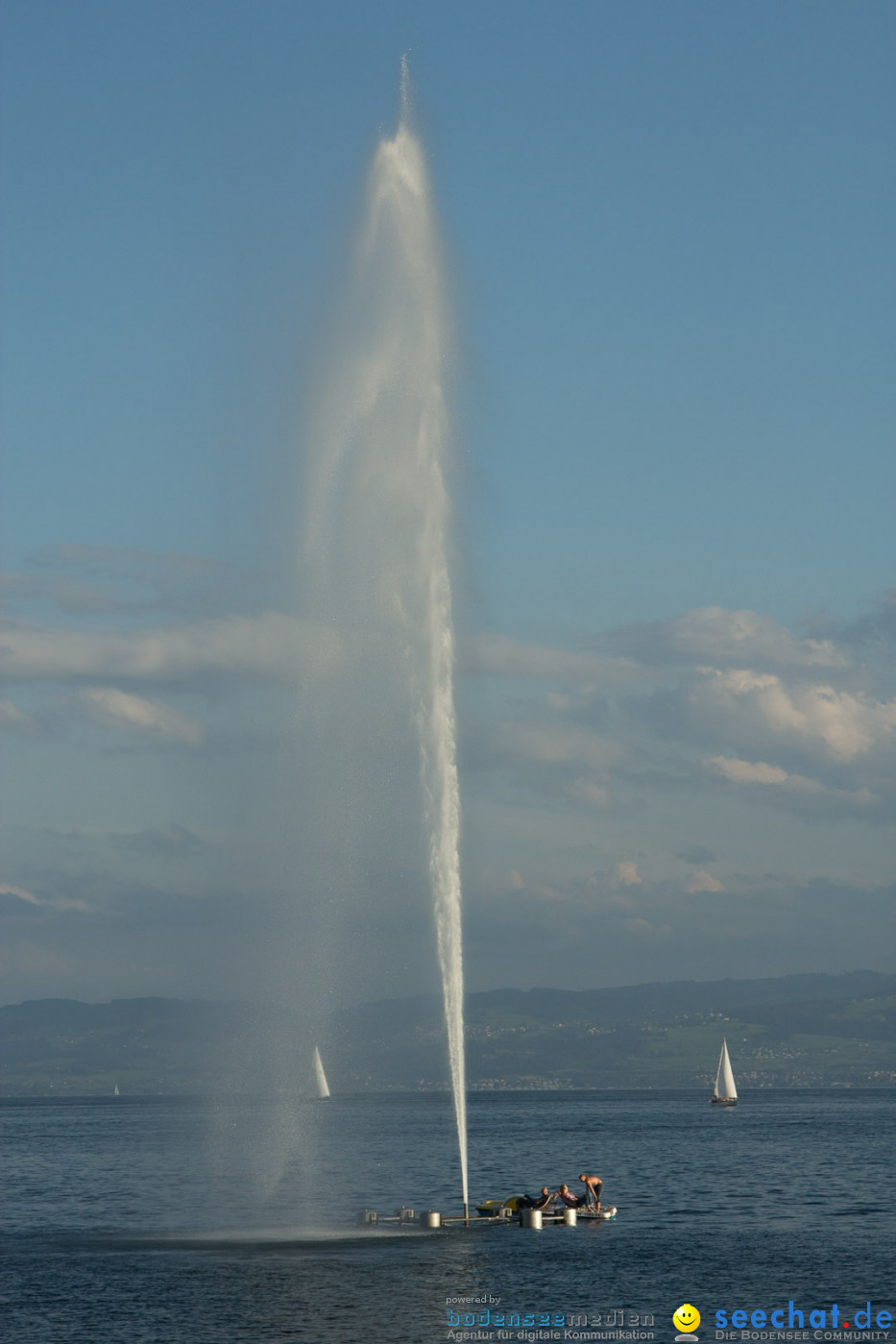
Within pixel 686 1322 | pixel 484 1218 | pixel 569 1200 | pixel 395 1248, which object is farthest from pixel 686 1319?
pixel 569 1200

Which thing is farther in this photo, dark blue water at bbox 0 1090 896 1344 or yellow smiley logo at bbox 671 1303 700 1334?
dark blue water at bbox 0 1090 896 1344

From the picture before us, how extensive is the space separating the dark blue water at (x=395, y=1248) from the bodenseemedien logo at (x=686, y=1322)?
0.37 metres

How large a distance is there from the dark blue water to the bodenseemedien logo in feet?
1.21

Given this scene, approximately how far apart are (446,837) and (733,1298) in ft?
64.9

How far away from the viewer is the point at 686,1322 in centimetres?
4300

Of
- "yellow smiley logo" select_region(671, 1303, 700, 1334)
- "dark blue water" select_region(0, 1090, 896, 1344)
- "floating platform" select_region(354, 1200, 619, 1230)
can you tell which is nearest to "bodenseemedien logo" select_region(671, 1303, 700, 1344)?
"yellow smiley logo" select_region(671, 1303, 700, 1334)

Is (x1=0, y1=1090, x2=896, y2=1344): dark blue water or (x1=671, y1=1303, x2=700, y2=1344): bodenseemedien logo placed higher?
(x1=0, y1=1090, x2=896, y2=1344): dark blue water

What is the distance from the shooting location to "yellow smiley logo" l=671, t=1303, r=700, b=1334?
4238 cm

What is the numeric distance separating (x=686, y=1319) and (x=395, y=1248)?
15.3 metres

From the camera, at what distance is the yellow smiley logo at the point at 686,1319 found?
4238 cm

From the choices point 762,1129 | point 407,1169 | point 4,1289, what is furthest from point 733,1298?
point 762,1129

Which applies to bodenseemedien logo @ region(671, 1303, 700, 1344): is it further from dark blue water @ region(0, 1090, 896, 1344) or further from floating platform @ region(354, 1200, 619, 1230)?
floating platform @ region(354, 1200, 619, 1230)

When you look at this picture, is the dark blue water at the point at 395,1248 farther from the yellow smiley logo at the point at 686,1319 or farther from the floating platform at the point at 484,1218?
the floating platform at the point at 484,1218

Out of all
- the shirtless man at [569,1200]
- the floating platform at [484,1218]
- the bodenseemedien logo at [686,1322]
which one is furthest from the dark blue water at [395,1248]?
the shirtless man at [569,1200]
